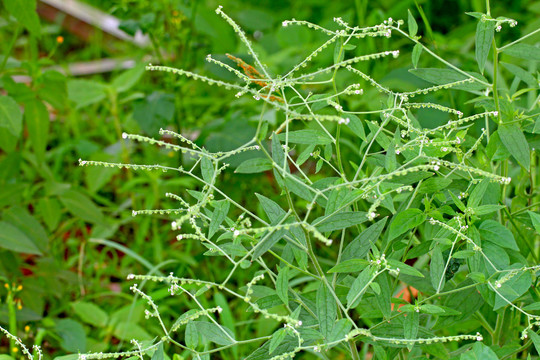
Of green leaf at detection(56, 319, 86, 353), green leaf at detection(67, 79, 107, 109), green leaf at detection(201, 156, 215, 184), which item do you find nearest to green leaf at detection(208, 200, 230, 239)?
green leaf at detection(201, 156, 215, 184)

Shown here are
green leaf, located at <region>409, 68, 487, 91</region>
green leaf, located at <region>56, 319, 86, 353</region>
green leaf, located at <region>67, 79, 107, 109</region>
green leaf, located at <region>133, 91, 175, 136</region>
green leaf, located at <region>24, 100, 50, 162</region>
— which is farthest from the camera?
green leaf, located at <region>67, 79, 107, 109</region>

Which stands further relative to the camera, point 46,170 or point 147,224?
point 147,224

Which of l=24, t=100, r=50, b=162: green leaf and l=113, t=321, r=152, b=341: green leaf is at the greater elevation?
l=24, t=100, r=50, b=162: green leaf

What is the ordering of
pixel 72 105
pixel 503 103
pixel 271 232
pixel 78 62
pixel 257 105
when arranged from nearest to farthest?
pixel 271 232 < pixel 503 103 < pixel 257 105 < pixel 72 105 < pixel 78 62

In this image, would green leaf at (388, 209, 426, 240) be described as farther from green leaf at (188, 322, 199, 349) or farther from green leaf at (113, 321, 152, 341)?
green leaf at (113, 321, 152, 341)

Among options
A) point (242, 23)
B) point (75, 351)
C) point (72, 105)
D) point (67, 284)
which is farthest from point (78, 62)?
point (75, 351)

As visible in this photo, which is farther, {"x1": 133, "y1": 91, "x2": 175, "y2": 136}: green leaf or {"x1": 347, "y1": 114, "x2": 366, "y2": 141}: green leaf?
{"x1": 133, "y1": 91, "x2": 175, "y2": 136}: green leaf

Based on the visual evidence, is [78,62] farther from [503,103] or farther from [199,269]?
[503,103]
